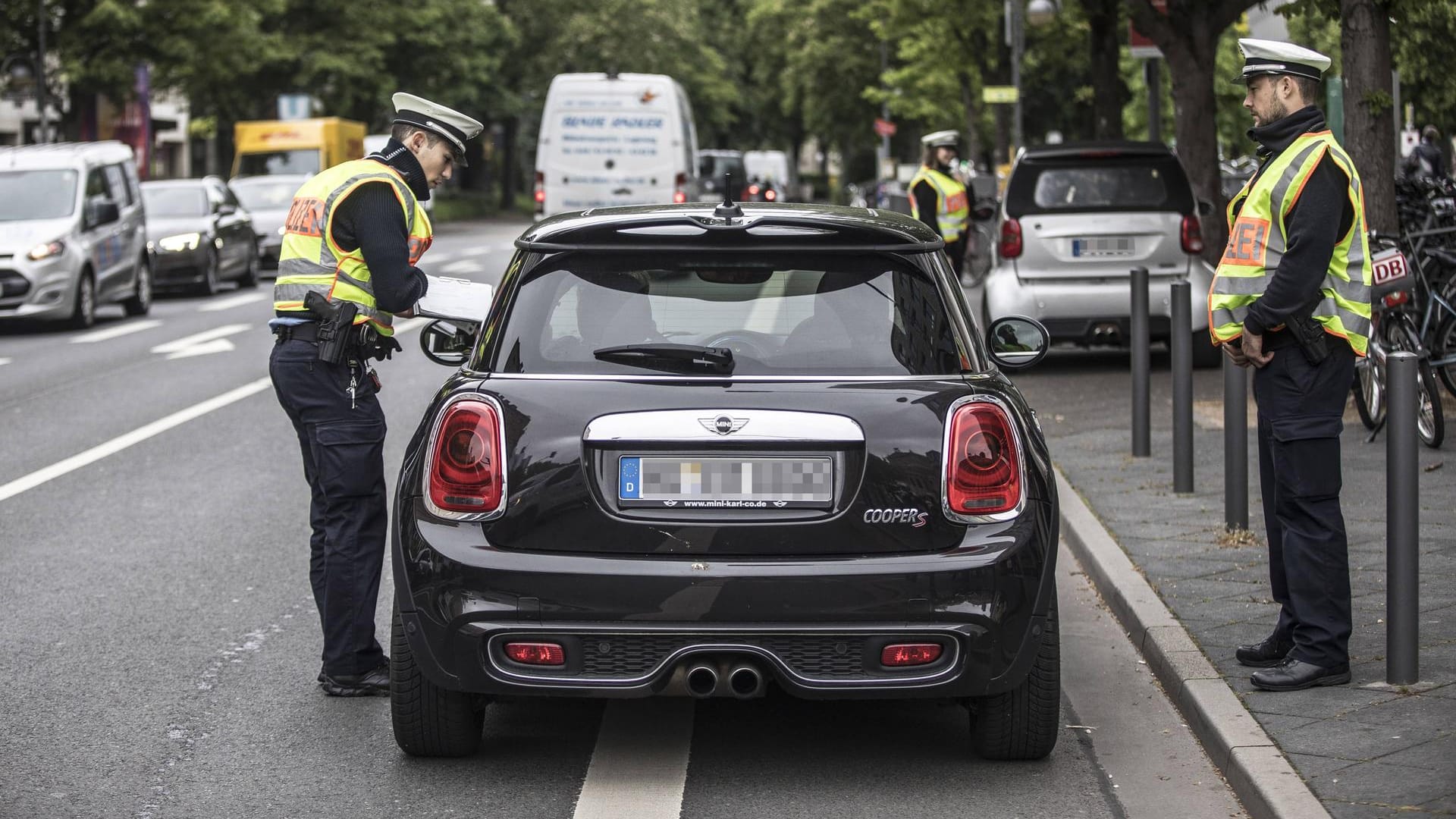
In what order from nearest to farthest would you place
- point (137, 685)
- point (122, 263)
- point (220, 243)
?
point (137, 685)
point (122, 263)
point (220, 243)

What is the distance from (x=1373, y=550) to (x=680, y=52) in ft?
242

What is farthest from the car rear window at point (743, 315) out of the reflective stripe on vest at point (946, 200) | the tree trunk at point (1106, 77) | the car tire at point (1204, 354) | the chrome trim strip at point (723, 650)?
the tree trunk at point (1106, 77)

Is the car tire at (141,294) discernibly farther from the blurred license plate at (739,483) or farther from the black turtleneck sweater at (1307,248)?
the blurred license plate at (739,483)

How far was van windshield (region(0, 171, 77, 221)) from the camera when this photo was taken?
21.3 meters

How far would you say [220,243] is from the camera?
27.4 metres

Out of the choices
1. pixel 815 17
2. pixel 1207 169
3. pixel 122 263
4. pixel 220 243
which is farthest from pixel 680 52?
pixel 1207 169

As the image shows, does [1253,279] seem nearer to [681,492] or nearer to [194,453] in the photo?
[681,492]

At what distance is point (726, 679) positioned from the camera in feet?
16.0

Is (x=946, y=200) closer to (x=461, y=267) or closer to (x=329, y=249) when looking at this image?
(x=329, y=249)

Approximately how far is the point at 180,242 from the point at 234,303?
1.33 meters


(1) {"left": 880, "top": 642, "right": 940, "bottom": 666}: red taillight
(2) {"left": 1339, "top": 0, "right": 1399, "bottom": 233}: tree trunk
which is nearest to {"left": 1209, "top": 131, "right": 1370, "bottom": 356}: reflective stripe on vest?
(1) {"left": 880, "top": 642, "right": 940, "bottom": 666}: red taillight

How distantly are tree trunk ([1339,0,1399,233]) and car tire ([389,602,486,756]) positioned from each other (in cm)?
772

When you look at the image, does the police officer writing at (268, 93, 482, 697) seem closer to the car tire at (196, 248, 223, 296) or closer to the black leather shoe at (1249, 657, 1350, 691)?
the black leather shoe at (1249, 657, 1350, 691)

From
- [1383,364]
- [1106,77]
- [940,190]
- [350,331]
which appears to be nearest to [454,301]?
[350,331]
